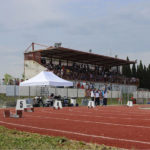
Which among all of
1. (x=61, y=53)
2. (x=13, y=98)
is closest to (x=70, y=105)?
(x=13, y=98)

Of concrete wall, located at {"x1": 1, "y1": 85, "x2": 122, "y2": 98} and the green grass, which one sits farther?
concrete wall, located at {"x1": 1, "y1": 85, "x2": 122, "y2": 98}

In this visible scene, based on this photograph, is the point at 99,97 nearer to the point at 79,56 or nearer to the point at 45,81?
the point at 45,81

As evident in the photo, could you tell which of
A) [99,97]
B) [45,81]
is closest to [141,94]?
[99,97]

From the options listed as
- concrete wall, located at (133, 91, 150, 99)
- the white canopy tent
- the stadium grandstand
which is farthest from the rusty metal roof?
the white canopy tent

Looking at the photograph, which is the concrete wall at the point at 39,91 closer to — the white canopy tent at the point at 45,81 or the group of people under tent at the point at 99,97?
the group of people under tent at the point at 99,97

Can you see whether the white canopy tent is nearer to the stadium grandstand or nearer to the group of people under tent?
the group of people under tent

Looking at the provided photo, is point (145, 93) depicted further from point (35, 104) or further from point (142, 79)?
point (142, 79)

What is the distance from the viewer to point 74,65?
155 ft

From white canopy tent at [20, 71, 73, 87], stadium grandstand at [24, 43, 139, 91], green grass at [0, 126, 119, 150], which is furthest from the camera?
stadium grandstand at [24, 43, 139, 91]

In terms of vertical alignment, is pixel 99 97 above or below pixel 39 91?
below

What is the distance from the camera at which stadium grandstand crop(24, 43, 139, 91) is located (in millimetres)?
40750

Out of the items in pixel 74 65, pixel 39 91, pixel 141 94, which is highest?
pixel 74 65

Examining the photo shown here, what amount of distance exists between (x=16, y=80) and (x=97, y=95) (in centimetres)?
956

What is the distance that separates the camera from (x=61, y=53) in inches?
1690
